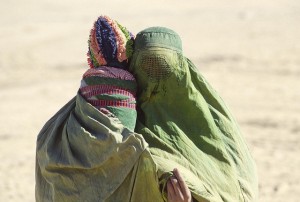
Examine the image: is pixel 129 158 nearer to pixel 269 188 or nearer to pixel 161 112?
pixel 161 112

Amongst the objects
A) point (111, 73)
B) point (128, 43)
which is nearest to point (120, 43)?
point (128, 43)

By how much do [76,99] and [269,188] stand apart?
5.06m

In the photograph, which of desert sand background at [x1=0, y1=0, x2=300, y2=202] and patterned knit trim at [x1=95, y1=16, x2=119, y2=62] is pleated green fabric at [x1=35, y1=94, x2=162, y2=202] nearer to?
patterned knit trim at [x1=95, y1=16, x2=119, y2=62]

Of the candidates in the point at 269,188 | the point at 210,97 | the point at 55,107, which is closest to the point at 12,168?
the point at 269,188

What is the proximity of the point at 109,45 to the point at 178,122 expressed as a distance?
408mm

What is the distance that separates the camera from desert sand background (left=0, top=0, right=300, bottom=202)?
9.53 m

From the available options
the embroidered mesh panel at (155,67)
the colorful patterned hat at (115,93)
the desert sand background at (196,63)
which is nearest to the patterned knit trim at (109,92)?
the colorful patterned hat at (115,93)

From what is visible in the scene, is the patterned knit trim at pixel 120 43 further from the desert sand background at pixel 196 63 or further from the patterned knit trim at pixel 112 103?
the desert sand background at pixel 196 63

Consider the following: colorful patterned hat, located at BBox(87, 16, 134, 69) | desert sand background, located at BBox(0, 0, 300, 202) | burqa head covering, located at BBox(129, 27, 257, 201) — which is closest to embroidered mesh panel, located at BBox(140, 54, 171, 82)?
burqa head covering, located at BBox(129, 27, 257, 201)

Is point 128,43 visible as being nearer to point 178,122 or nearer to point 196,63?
point 178,122

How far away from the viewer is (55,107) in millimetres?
12750

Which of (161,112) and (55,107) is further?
(55,107)

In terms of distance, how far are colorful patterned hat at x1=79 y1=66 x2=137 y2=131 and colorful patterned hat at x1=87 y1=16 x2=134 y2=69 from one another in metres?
0.06

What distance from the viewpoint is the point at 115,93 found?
134 inches
